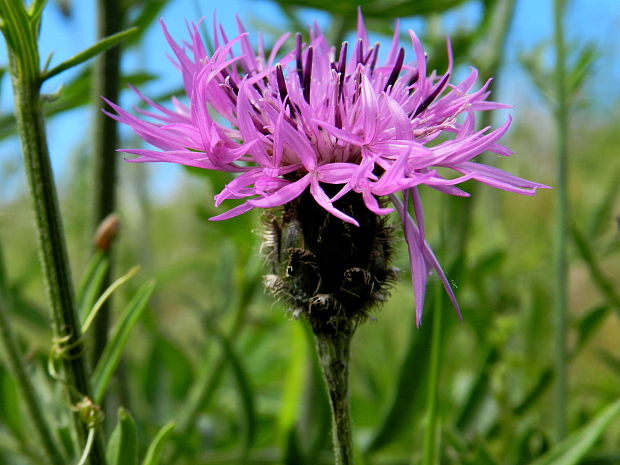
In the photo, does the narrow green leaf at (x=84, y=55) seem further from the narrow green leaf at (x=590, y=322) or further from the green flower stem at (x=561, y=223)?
the narrow green leaf at (x=590, y=322)

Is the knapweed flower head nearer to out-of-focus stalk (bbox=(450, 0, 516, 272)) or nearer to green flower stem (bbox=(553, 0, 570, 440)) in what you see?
green flower stem (bbox=(553, 0, 570, 440))

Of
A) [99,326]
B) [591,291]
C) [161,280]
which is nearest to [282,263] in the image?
[99,326]

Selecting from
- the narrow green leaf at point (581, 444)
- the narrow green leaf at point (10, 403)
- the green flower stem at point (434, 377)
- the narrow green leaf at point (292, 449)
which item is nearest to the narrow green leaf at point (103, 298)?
the narrow green leaf at point (10, 403)

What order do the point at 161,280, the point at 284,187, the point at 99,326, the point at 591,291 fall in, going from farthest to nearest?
the point at 591,291 < the point at 161,280 < the point at 99,326 < the point at 284,187

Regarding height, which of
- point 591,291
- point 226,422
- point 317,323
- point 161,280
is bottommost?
point 591,291

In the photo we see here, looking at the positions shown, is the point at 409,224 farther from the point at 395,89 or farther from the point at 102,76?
the point at 102,76

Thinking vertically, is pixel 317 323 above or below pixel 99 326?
above

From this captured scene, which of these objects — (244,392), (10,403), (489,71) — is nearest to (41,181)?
(10,403)
